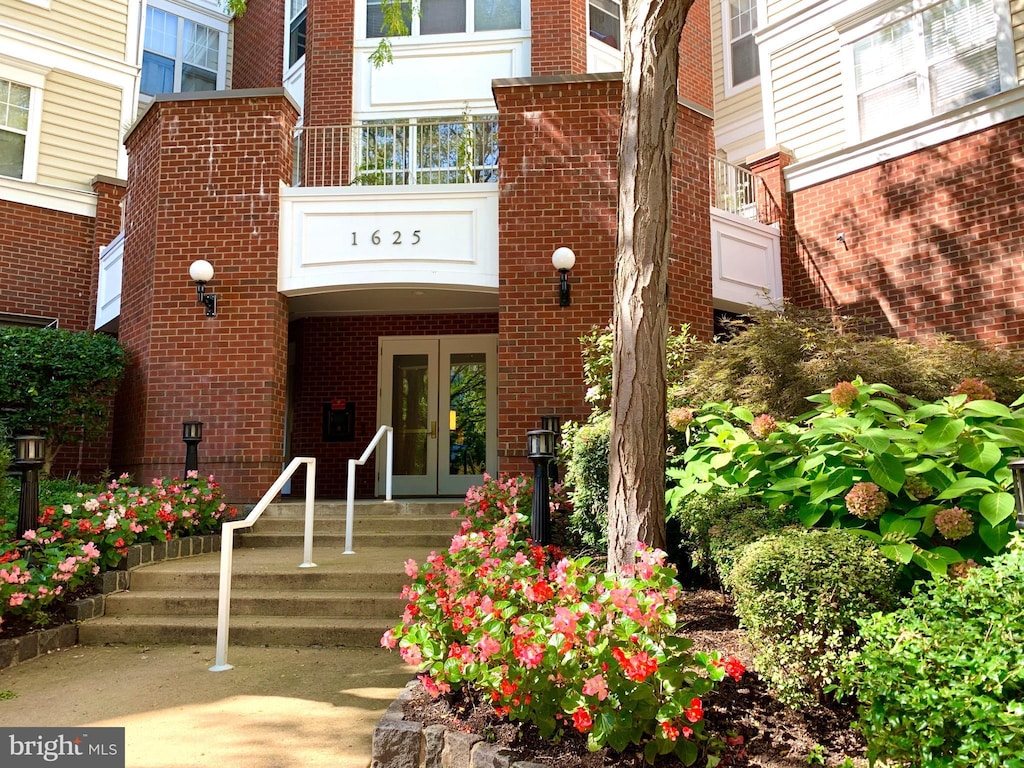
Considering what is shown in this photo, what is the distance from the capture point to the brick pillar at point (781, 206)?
35.2ft

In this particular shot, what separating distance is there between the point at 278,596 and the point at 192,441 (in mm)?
3305

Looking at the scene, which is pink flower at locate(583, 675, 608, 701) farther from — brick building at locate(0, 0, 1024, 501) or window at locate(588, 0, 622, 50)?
window at locate(588, 0, 622, 50)

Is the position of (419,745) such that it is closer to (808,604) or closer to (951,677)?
(808,604)

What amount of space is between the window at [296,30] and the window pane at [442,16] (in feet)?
8.35

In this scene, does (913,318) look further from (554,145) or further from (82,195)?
(82,195)

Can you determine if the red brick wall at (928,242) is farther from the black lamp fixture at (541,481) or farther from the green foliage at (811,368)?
the black lamp fixture at (541,481)

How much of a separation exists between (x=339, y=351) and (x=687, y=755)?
33.9ft

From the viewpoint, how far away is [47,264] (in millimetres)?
11352

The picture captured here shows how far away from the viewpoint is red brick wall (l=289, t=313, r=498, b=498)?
12008mm

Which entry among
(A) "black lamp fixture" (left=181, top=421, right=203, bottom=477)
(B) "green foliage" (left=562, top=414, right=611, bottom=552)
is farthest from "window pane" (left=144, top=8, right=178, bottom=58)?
(B) "green foliage" (left=562, top=414, right=611, bottom=552)

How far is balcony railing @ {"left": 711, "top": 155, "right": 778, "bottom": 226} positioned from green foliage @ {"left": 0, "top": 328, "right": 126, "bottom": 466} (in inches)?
311

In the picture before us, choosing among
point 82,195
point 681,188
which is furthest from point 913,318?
point 82,195

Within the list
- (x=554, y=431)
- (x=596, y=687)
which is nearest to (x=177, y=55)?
(x=554, y=431)

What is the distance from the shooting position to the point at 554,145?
8.80 metres
